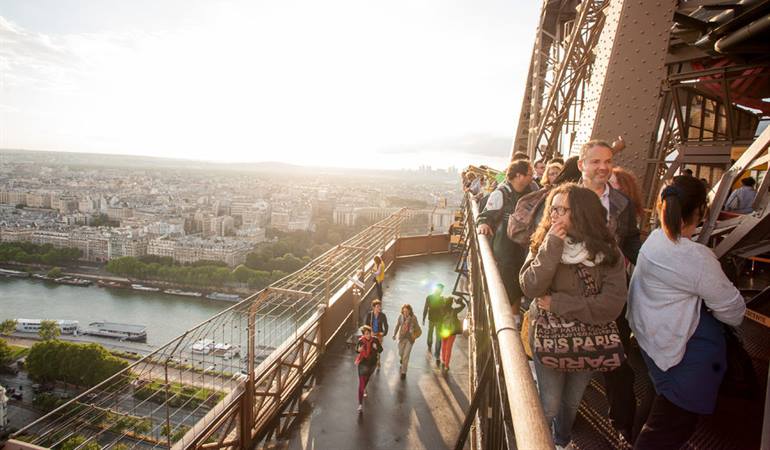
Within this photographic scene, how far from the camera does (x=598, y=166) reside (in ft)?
7.96

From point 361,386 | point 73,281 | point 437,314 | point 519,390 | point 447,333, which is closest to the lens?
point 519,390

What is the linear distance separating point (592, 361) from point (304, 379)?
159 inches

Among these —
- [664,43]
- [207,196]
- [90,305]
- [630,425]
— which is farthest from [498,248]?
[207,196]

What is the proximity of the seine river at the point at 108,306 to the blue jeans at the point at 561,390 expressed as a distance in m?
55.6

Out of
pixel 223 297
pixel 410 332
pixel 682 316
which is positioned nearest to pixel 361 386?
pixel 410 332

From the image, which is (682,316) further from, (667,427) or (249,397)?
(249,397)

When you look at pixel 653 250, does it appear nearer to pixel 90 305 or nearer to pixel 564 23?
pixel 564 23

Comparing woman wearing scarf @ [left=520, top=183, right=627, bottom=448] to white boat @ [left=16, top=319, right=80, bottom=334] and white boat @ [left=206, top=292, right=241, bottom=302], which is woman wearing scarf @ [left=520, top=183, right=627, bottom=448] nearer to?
white boat @ [left=16, top=319, right=80, bottom=334]

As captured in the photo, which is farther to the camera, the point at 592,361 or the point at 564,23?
the point at 564,23

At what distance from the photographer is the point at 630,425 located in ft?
7.69

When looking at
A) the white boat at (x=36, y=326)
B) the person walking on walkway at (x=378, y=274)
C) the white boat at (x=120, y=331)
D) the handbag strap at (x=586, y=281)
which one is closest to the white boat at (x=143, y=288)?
the white boat at (x=36, y=326)

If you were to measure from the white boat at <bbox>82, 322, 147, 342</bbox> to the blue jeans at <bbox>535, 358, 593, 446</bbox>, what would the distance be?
5693 centimetres

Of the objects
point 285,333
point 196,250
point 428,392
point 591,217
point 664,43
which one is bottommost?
point 196,250

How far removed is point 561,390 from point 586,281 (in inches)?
24.1
